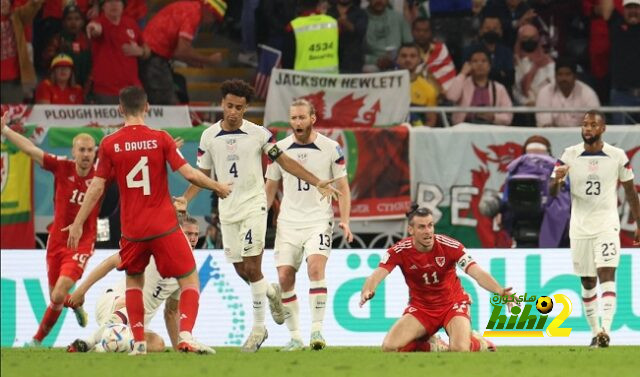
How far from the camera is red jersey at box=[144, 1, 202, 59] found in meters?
20.6

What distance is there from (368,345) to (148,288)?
371 centimetres

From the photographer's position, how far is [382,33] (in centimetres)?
2116

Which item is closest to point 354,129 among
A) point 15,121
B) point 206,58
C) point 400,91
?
point 400,91

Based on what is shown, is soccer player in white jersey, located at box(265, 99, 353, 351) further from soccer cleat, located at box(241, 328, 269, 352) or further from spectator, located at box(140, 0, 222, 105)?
spectator, located at box(140, 0, 222, 105)

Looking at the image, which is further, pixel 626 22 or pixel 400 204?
pixel 626 22

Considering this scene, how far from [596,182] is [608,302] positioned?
122 cm

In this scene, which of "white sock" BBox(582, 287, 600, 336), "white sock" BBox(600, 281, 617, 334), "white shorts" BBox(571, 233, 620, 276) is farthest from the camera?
"white sock" BBox(582, 287, 600, 336)

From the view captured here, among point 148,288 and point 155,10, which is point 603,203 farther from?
point 155,10

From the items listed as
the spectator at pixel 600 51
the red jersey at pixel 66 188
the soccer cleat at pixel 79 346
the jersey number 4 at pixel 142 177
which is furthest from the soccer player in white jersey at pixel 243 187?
the spectator at pixel 600 51

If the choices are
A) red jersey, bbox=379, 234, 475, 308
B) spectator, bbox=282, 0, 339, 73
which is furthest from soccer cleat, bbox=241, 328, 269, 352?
spectator, bbox=282, 0, 339, 73

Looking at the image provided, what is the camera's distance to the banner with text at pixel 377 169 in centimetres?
1941

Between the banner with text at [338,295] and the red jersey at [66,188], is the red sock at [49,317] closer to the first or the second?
the red jersey at [66,188]

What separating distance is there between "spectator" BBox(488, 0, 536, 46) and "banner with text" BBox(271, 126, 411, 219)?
9.66 ft

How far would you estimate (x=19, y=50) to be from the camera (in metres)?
20.8
